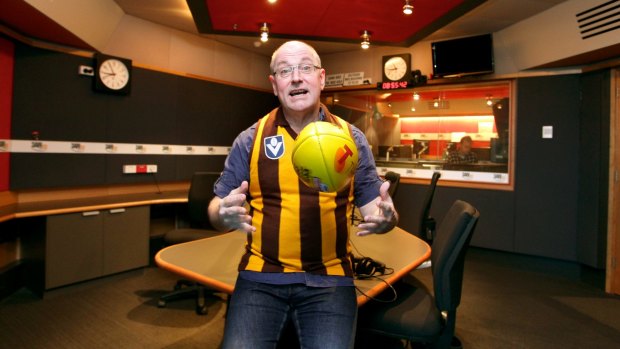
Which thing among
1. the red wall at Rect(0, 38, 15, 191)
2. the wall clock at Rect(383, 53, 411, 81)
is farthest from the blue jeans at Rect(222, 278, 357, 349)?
the wall clock at Rect(383, 53, 411, 81)

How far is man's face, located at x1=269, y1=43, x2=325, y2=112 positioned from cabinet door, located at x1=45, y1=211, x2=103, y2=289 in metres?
2.78

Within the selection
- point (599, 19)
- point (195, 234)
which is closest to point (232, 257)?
point (195, 234)

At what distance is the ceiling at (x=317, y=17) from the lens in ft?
10.6

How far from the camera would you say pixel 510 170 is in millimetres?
4477

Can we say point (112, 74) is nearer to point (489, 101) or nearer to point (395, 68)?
point (395, 68)

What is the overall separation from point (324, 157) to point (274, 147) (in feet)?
1.19

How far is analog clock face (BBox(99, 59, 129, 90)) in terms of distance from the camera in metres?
3.71

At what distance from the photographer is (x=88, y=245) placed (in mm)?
3346

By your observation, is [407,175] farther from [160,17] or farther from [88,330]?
[88,330]

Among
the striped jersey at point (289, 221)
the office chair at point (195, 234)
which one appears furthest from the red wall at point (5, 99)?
the striped jersey at point (289, 221)

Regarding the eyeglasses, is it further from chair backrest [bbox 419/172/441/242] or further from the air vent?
the air vent

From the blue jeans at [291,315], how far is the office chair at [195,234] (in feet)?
6.36

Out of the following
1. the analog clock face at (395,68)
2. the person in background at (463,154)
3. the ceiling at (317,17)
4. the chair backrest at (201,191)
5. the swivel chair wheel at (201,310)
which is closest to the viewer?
the swivel chair wheel at (201,310)

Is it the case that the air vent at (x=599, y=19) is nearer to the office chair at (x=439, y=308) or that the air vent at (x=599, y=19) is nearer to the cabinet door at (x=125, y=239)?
the office chair at (x=439, y=308)
